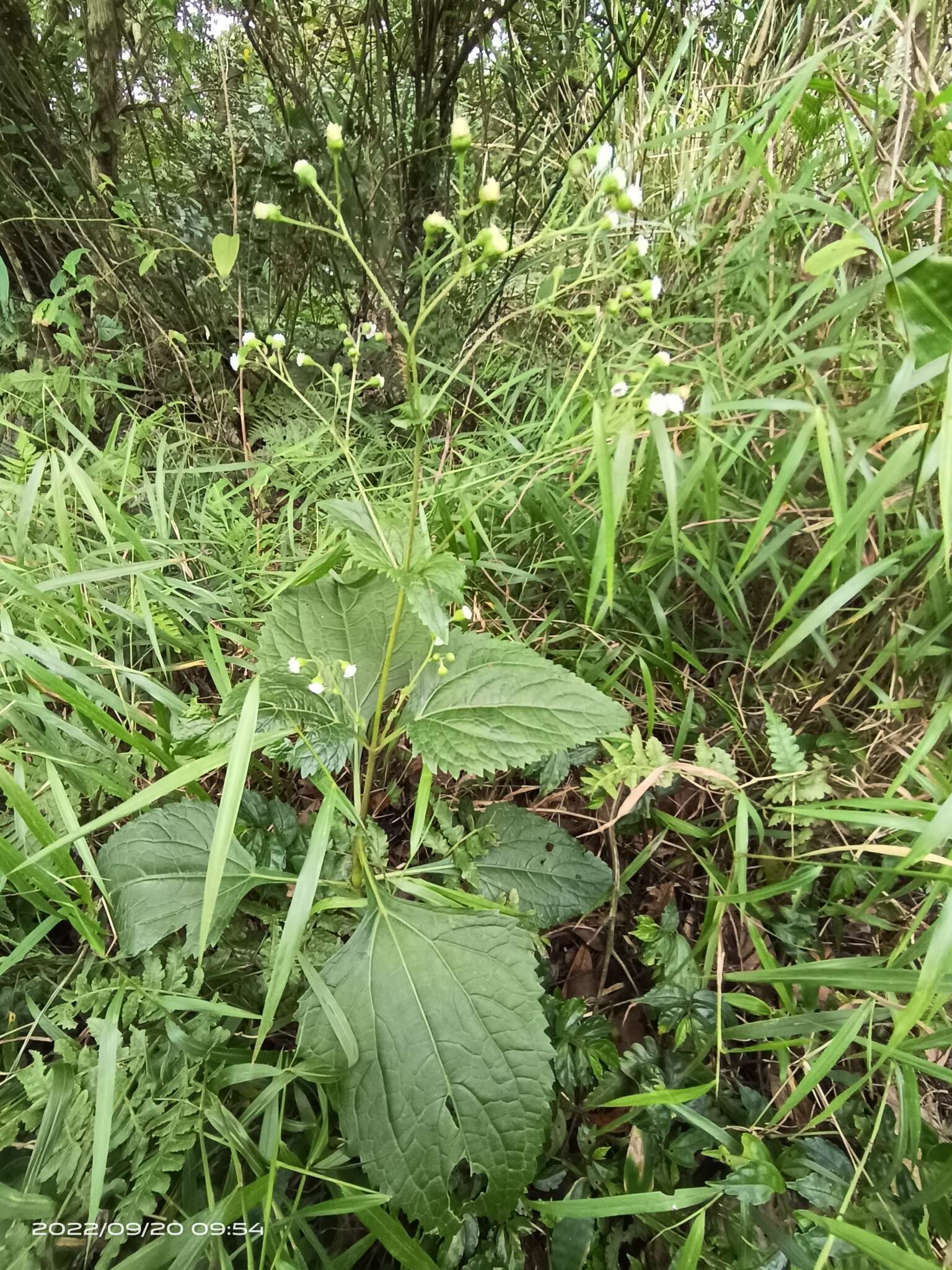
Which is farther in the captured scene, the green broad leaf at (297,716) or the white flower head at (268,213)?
the green broad leaf at (297,716)

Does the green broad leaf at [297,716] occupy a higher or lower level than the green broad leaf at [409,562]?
lower

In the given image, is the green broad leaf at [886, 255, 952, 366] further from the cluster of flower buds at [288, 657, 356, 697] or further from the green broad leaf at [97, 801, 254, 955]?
the green broad leaf at [97, 801, 254, 955]

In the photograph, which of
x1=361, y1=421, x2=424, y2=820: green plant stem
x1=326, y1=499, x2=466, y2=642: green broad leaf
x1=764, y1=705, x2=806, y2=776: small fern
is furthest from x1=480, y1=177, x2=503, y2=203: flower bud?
x1=764, y1=705, x2=806, y2=776: small fern

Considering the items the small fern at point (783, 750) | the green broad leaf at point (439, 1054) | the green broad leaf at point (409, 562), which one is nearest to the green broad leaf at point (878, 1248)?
the green broad leaf at point (439, 1054)

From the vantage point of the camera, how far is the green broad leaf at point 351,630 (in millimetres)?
993

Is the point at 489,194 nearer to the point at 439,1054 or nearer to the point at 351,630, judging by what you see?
the point at 351,630

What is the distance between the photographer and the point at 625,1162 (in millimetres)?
801

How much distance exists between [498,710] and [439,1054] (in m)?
0.43

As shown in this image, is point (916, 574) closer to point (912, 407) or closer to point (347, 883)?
point (912, 407)

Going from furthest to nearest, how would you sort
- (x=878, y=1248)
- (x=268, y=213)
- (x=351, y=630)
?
(x=351, y=630), (x=268, y=213), (x=878, y=1248)

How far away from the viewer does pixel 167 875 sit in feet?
2.99

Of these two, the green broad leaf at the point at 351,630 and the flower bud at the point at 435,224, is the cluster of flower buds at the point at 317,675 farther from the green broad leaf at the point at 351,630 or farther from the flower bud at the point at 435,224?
the flower bud at the point at 435,224

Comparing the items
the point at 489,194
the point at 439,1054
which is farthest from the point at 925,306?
the point at 439,1054

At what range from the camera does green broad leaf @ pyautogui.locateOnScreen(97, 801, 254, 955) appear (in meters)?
0.87
